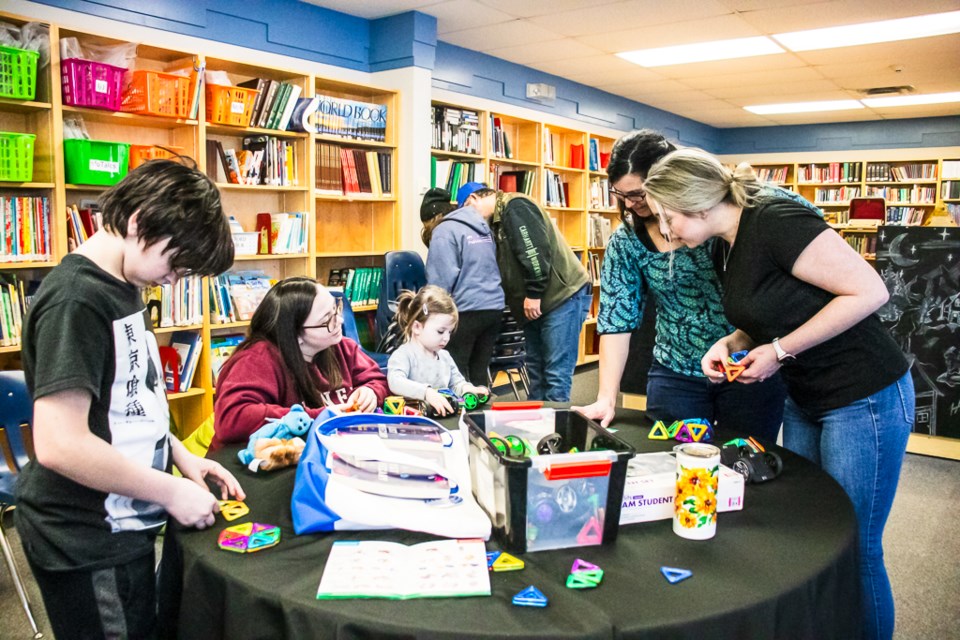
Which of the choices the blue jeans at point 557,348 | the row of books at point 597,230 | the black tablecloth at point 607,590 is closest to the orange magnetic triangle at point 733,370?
the black tablecloth at point 607,590

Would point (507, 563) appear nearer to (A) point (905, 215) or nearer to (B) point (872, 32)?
(B) point (872, 32)

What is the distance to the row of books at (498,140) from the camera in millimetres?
5652

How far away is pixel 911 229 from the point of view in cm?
416

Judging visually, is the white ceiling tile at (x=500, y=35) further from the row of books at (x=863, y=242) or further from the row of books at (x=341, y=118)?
the row of books at (x=863, y=242)

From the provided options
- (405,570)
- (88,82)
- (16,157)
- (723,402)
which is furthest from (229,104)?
(405,570)

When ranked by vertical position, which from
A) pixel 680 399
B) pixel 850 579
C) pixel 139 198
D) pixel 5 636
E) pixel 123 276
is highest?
pixel 139 198

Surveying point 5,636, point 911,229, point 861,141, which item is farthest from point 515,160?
point 861,141

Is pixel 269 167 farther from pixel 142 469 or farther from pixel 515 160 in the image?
pixel 142 469

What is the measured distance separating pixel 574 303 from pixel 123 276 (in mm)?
2908

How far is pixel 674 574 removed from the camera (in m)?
1.07

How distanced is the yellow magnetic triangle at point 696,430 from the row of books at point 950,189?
857cm

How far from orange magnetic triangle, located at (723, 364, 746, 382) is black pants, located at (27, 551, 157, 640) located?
1.25m

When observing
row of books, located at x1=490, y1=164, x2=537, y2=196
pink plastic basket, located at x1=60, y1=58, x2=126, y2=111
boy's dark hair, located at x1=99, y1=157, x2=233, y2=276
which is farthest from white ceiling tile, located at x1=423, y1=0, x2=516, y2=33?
boy's dark hair, located at x1=99, y1=157, x2=233, y2=276

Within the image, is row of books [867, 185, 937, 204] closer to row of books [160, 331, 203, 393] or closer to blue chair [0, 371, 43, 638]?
row of books [160, 331, 203, 393]
